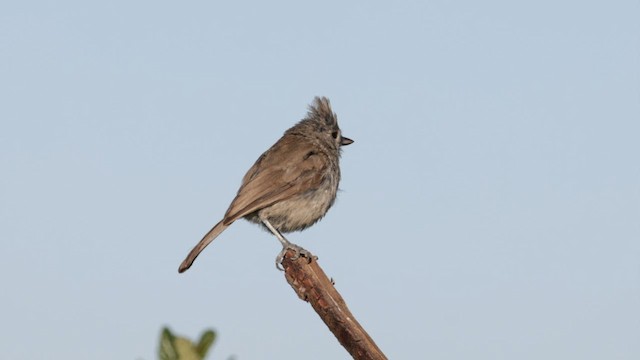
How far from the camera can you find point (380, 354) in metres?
5.99

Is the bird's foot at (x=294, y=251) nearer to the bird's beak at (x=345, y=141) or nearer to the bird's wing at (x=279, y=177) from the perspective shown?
the bird's wing at (x=279, y=177)

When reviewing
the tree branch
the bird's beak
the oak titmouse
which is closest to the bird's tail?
the oak titmouse

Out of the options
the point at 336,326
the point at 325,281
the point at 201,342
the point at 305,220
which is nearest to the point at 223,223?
the point at 305,220

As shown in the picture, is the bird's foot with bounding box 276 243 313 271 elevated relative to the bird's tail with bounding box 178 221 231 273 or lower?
lower

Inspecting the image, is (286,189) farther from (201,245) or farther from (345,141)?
(345,141)

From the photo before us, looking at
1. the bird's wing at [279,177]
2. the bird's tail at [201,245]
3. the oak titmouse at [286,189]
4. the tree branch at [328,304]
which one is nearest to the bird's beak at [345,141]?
the oak titmouse at [286,189]

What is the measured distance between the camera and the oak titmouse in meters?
9.89

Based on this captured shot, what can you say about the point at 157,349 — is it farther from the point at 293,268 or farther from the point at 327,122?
the point at 327,122

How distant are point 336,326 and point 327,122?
5.84m

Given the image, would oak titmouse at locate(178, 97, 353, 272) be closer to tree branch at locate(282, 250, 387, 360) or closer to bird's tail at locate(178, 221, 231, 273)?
bird's tail at locate(178, 221, 231, 273)

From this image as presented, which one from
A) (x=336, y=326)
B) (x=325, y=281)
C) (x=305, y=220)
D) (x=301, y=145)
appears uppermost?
(x=301, y=145)

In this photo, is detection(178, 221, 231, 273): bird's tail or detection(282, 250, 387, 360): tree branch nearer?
detection(282, 250, 387, 360): tree branch

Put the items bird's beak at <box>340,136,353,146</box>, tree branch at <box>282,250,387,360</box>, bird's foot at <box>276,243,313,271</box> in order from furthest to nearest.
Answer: bird's beak at <box>340,136,353,146</box>, bird's foot at <box>276,243,313,271</box>, tree branch at <box>282,250,387,360</box>

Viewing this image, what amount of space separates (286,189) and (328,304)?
11.5 ft
